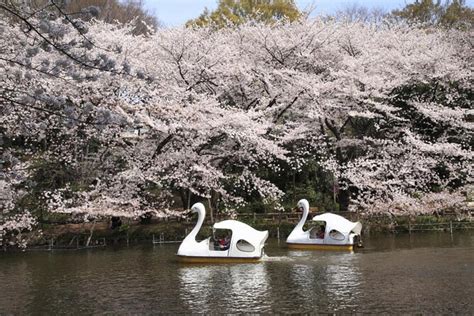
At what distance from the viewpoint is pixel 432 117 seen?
64.5 ft

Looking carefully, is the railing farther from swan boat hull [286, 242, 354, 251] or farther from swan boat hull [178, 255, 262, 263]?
swan boat hull [178, 255, 262, 263]

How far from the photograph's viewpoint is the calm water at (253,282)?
8109 mm

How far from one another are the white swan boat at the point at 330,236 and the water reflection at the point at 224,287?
9.83 feet

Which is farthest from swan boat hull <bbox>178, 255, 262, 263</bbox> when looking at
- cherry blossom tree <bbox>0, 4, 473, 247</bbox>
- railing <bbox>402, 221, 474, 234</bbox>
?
railing <bbox>402, 221, 474, 234</bbox>

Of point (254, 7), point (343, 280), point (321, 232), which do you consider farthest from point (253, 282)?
point (254, 7)

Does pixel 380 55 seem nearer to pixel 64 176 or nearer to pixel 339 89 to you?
pixel 339 89

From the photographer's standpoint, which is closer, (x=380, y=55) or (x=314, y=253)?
(x=314, y=253)

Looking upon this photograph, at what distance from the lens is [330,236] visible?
1452cm

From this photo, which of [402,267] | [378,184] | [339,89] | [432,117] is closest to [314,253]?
[402,267]

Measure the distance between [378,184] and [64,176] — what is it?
10953 millimetres

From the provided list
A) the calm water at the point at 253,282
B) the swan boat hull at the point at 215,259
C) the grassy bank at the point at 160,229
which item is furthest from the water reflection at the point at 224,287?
the grassy bank at the point at 160,229

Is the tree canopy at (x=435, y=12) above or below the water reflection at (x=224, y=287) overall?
above

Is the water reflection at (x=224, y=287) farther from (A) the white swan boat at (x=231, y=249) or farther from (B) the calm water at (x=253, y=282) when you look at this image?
(A) the white swan boat at (x=231, y=249)

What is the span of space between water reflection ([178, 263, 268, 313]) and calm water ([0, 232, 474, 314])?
18mm
